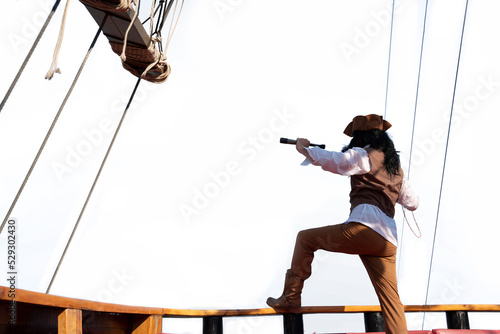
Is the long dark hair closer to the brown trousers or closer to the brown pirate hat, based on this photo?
the brown pirate hat

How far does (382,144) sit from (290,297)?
886 millimetres

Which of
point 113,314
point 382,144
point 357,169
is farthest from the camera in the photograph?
point 382,144

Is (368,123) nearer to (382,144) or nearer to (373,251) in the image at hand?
(382,144)

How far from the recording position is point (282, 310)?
253 centimetres

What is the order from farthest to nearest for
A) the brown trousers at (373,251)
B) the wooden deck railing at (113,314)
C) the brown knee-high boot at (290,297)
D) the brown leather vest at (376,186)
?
the brown knee-high boot at (290,297)
the brown leather vest at (376,186)
the brown trousers at (373,251)
the wooden deck railing at (113,314)

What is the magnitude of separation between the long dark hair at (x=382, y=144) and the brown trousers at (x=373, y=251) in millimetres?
348

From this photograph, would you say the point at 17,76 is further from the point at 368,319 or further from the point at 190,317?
the point at 368,319

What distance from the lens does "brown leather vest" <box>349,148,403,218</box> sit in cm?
238

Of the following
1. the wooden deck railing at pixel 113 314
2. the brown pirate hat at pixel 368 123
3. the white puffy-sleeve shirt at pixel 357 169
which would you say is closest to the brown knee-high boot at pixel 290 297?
the wooden deck railing at pixel 113 314

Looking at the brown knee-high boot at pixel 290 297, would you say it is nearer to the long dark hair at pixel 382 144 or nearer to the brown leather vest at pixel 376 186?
the brown leather vest at pixel 376 186

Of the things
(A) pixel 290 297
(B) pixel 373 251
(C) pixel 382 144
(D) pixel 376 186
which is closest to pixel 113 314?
(A) pixel 290 297

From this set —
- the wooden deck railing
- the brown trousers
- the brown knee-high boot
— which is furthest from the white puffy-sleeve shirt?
the wooden deck railing

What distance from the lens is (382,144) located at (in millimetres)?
2459

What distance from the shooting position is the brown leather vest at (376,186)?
7.82 ft
